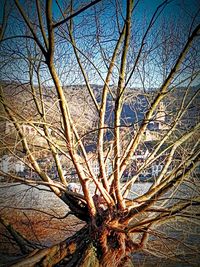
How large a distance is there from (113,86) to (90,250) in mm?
2534

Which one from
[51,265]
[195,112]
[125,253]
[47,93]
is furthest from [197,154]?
[47,93]

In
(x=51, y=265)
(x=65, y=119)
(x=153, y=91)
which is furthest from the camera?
(x=153, y=91)

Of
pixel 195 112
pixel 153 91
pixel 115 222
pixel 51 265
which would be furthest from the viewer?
pixel 153 91

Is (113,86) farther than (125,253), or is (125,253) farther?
(113,86)

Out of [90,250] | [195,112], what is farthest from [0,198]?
[195,112]

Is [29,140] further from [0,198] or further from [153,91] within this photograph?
[153,91]

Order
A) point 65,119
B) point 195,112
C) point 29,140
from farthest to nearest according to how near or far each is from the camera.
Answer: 1. point 195,112
2. point 29,140
3. point 65,119

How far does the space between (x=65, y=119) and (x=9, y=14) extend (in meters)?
1.60

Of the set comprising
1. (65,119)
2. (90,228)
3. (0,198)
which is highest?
(65,119)

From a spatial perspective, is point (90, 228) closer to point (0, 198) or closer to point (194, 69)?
point (0, 198)

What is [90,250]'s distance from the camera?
2982 millimetres

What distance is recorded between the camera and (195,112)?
12.5 ft

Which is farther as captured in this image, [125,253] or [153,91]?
[153,91]

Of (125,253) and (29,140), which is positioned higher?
(29,140)
